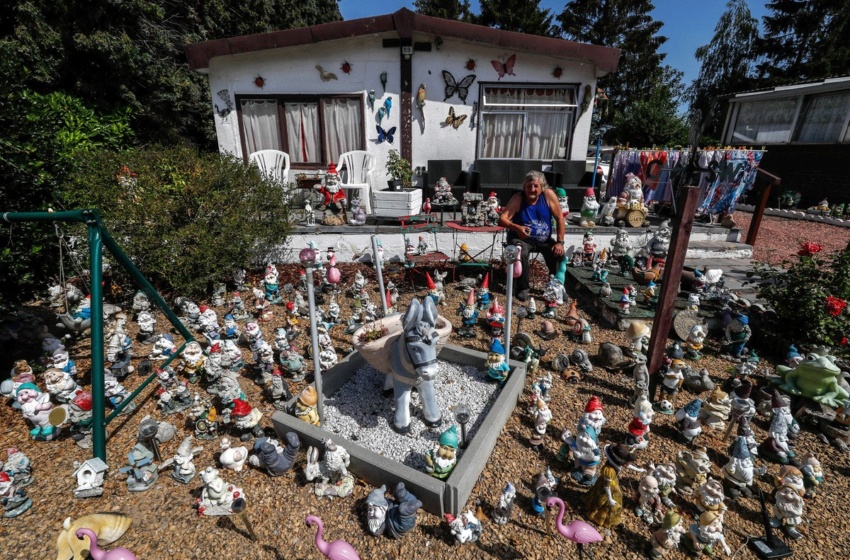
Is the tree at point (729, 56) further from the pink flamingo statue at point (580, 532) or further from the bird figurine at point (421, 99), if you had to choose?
the pink flamingo statue at point (580, 532)

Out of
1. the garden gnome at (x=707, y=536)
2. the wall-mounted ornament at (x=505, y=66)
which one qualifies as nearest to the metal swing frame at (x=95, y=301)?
the garden gnome at (x=707, y=536)

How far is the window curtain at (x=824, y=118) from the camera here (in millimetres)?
12789

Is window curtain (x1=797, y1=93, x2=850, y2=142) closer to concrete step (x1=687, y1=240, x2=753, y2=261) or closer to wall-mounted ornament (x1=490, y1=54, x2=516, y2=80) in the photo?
concrete step (x1=687, y1=240, x2=753, y2=261)

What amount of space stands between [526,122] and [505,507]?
8873mm

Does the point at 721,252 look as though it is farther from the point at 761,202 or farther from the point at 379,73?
the point at 379,73

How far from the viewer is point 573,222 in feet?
26.1

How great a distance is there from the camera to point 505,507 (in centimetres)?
256

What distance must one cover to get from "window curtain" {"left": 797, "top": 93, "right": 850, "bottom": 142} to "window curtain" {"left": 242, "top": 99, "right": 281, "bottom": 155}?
699 inches

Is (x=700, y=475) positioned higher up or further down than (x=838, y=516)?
higher up

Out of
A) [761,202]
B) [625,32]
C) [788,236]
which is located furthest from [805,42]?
[761,202]

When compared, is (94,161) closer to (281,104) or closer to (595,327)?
(281,104)

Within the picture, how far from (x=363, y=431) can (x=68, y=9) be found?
13.3 m

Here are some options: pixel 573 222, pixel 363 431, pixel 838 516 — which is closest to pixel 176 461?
pixel 363 431

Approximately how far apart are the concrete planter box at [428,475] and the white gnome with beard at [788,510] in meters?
1.86
